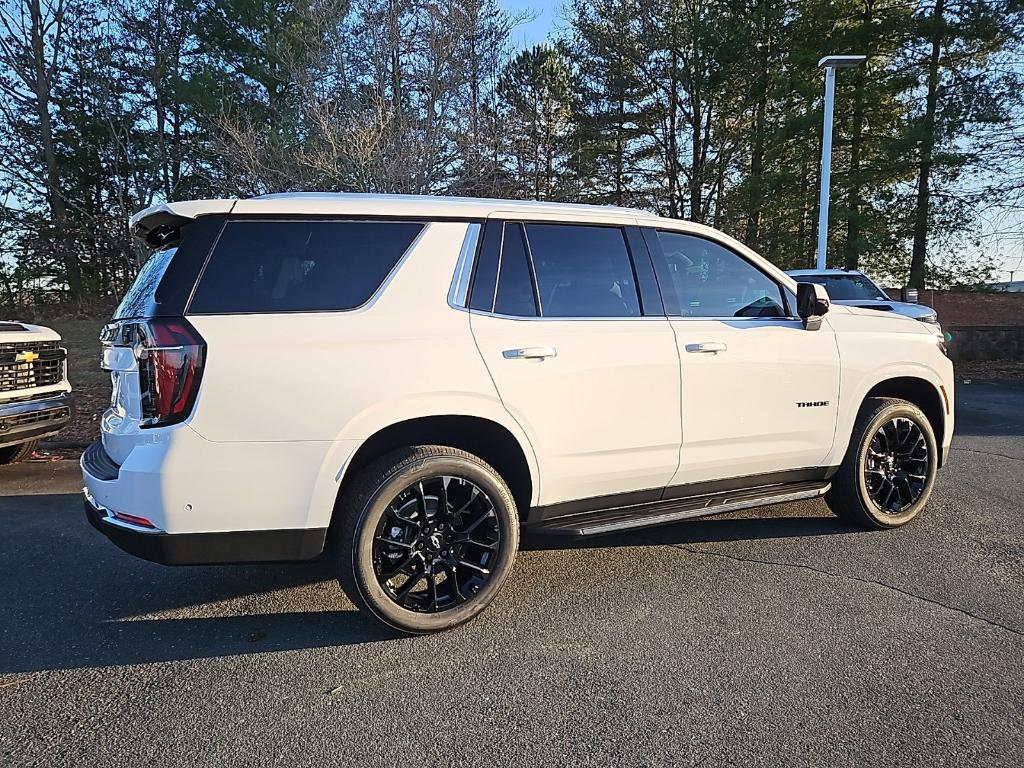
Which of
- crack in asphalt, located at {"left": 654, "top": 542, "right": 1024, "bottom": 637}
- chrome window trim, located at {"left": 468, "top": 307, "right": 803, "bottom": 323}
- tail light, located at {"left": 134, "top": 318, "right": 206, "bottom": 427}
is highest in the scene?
chrome window trim, located at {"left": 468, "top": 307, "right": 803, "bottom": 323}

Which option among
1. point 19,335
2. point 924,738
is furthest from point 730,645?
point 19,335

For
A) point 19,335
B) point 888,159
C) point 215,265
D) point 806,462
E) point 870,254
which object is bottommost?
point 806,462

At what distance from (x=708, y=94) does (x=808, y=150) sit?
4434mm

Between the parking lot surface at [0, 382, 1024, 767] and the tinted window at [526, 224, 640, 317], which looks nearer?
the parking lot surface at [0, 382, 1024, 767]

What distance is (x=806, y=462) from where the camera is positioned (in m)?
4.15

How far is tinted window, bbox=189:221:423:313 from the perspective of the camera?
9.26 ft

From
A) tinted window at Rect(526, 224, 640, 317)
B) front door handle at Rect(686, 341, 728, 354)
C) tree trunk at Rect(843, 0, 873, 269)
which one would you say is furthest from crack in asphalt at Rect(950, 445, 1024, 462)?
tree trunk at Rect(843, 0, 873, 269)

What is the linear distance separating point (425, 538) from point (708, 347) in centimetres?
181

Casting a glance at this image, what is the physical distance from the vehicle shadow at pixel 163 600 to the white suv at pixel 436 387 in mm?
446

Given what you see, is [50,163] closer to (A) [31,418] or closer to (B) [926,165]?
(A) [31,418]

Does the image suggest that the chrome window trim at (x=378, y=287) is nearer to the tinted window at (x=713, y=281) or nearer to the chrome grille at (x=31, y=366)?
the tinted window at (x=713, y=281)

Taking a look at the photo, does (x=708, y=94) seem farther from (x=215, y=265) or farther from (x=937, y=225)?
(x=215, y=265)

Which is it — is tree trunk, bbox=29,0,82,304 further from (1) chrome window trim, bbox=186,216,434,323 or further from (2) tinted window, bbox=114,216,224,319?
(1) chrome window trim, bbox=186,216,434,323

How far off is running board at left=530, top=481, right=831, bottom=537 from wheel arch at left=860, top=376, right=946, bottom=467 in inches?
32.3
